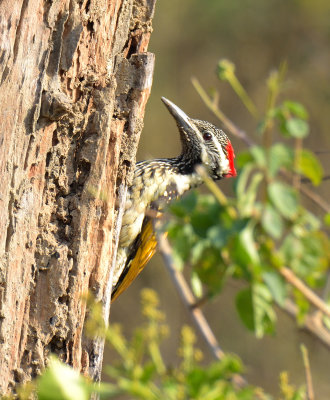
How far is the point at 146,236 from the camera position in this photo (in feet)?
11.7

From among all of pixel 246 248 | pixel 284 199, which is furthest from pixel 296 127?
pixel 246 248

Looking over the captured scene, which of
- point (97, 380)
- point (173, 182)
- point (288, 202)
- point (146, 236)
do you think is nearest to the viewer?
point (288, 202)

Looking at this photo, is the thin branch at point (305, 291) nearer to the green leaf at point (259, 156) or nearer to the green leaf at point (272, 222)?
the green leaf at point (272, 222)

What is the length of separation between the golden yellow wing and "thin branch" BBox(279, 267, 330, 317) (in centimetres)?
234

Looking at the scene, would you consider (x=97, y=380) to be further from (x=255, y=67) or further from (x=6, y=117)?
(x=255, y=67)

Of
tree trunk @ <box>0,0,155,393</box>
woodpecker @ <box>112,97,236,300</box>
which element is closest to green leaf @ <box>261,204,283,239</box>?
tree trunk @ <box>0,0,155,393</box>

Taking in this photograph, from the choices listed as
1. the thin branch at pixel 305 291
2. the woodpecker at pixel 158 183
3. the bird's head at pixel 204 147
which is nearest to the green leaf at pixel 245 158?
the thin branch at pixel 305 291

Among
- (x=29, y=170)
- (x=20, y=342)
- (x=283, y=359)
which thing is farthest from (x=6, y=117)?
(x=283, y=359)

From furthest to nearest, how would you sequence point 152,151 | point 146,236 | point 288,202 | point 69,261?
point 152,151 < point 146,236 < point 69,261 < point 288,202

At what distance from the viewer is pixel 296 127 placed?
1.39 meters

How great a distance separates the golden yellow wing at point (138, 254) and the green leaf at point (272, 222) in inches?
91.9

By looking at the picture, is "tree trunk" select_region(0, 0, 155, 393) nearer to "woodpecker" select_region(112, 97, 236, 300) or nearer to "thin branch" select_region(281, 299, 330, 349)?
"woodpecker" select_region(112, 97, 236, 300)

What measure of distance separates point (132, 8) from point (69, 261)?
1.06 m

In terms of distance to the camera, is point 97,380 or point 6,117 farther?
point 97,380
